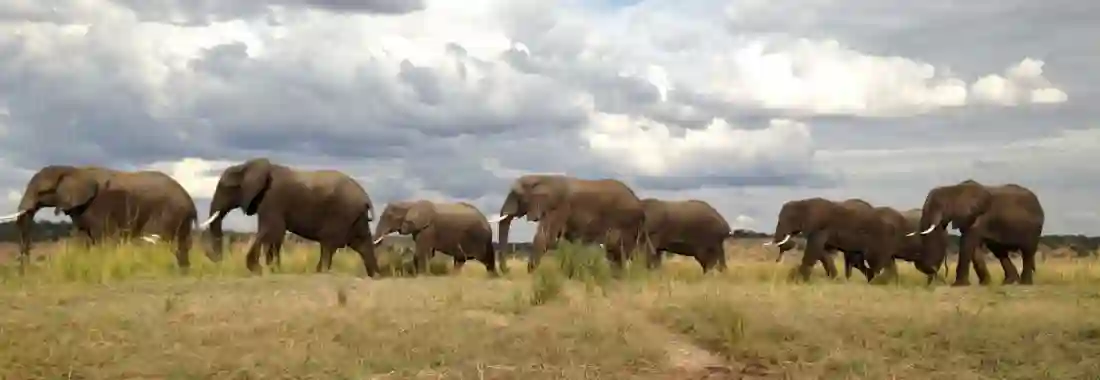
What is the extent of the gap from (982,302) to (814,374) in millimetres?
4345

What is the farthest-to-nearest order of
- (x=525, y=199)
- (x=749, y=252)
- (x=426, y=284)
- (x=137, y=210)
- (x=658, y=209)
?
(x=749, y=252)
(x=658, y=209)
(x=525, y=199)
(x=137, y=210)
(x=426, y=284)

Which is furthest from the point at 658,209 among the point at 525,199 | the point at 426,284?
the point at 426,284

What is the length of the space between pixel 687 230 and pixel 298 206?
9578 mm

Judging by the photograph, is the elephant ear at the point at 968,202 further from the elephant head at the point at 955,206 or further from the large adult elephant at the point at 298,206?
the large adult elephant at the point at 298,206

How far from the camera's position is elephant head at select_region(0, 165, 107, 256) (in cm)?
2083

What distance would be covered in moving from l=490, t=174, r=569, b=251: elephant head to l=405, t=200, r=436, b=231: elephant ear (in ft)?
6.13

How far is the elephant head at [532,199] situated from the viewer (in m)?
22.7

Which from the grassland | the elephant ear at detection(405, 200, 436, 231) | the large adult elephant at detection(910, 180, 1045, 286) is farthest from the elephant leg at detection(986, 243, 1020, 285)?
the elephant ear at detection(405, 200, 436, 231)

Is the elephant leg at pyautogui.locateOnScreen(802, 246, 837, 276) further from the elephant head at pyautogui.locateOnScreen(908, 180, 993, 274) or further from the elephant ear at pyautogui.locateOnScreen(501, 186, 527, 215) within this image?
the elephant ear at pyautogui.locateOnScreen(501, 186, 527, 215)

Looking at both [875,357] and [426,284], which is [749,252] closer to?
[426,284]

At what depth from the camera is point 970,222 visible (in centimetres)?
2205

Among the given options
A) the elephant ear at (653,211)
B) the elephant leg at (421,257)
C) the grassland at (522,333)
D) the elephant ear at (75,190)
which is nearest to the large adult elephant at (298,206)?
the elephant leg at (421,257)

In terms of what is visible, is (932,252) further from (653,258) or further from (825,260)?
(653,258)

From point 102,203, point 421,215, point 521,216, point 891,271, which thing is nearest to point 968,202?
point 891,271
